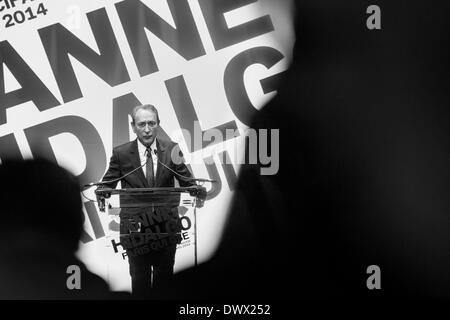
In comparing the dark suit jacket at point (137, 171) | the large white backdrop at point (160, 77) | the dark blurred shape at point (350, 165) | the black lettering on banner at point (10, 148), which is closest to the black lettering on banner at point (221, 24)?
the large white backdrop at point (160, 77)

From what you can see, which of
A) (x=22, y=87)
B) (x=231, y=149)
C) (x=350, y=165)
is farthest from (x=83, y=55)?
(x=350, y=165)

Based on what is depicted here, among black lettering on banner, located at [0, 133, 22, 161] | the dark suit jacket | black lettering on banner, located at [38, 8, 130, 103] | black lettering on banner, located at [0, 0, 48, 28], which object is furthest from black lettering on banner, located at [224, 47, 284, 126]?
black lettering on banner, located at [0, 133, 22, 161]

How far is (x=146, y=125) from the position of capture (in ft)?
12.1

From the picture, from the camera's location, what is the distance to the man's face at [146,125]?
3695mm

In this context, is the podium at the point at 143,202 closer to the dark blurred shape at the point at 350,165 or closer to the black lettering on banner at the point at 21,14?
the dark blurred shape at the point at 350,165

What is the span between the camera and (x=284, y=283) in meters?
3.69

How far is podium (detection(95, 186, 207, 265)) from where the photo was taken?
369 cm

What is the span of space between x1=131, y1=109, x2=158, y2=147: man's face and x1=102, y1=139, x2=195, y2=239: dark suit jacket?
0.04 meters

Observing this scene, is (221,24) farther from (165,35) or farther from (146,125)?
(146,125)

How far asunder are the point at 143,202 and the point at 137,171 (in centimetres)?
16

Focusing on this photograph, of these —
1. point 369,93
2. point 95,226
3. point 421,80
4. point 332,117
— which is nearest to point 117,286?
point 95,226

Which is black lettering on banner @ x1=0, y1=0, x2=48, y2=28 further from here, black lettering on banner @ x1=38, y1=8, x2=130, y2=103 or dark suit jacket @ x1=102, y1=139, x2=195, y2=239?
dark suit jacket @ x1=102, y1=139, x2=195, y2=239
